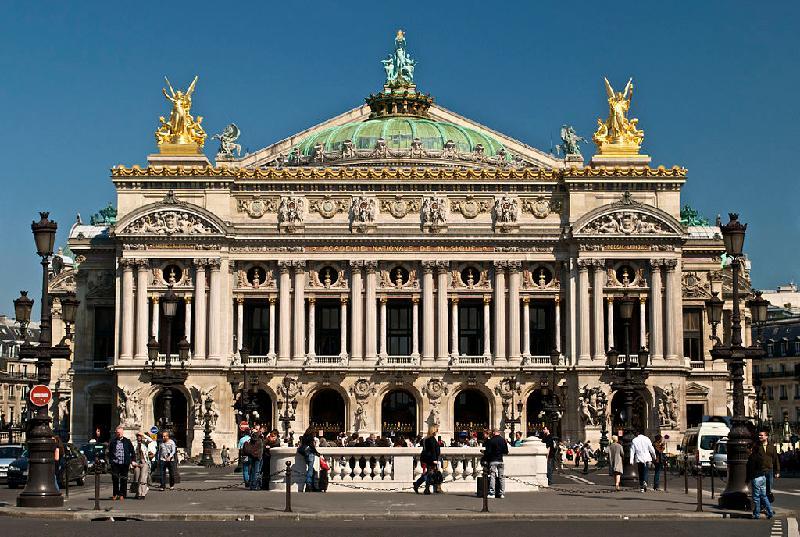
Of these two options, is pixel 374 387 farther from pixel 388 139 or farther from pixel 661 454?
pixel 661 454

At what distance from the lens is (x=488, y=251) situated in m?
96.9

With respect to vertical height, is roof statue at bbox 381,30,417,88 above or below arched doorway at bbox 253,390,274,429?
above

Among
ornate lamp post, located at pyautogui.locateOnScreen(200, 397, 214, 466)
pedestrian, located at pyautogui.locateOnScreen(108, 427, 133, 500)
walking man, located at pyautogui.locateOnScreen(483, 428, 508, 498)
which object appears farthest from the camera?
ornate lamp post, located at pyautogui.locateOnScreen(200, 397, 214, 466)

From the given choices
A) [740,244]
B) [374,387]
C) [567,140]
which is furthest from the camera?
[567,140]

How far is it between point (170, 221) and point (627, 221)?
29.6 metres

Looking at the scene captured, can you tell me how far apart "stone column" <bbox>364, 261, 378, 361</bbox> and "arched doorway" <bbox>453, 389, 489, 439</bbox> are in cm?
637

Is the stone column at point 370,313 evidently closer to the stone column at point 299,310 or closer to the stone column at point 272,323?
the stone column at point 299,310

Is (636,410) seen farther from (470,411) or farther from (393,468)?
(393,468)

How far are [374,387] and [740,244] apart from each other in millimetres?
46692

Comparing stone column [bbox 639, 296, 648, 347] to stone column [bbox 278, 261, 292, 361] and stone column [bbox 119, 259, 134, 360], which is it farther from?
stone column [bbox 119, 259, 134, 360]

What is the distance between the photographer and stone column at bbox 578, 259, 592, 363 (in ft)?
313

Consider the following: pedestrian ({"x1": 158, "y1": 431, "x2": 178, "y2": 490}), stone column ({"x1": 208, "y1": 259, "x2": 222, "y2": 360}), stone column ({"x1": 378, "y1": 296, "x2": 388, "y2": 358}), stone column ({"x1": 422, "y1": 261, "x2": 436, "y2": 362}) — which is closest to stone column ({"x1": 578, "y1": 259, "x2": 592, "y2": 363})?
stone column ({"x1": 422, "y1": 261, "x2": 436, "y2": 362})

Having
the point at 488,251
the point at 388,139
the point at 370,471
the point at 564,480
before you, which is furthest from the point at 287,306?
the point at 370,471

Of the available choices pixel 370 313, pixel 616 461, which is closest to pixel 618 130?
pixel 370 313
